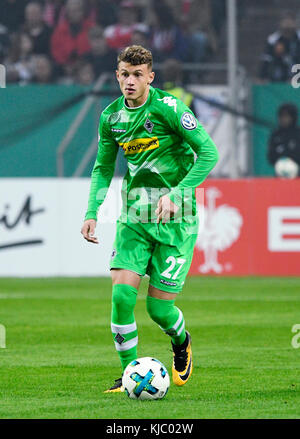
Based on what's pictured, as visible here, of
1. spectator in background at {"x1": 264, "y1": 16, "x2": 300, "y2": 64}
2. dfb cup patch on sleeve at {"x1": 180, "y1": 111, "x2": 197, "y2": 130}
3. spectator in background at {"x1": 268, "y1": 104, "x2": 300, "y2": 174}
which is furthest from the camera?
spectator in background at {"x1": 264, "y1": 16, "x2": 300, "y2": 64}

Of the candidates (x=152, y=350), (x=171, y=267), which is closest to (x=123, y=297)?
(x=171, y=267)

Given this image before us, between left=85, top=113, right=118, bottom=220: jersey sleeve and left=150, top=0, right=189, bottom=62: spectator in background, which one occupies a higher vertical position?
left=150, top=0, right=189, bottom=62: spectator in background

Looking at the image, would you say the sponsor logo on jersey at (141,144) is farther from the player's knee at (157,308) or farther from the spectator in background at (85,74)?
the spectator in background at (85,74)

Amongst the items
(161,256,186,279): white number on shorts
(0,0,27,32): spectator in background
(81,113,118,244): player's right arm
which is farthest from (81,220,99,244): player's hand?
(0,0,27,32): spectator in background

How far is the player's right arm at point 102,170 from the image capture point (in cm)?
659

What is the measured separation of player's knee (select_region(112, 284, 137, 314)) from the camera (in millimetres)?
6258

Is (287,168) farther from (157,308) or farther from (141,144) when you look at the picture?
(157,308)

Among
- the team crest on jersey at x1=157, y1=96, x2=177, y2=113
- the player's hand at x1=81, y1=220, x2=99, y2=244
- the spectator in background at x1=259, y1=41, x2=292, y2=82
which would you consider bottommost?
the player's hand at x1=81, y1=220, x2=99, y2=244

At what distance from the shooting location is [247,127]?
50.9ft

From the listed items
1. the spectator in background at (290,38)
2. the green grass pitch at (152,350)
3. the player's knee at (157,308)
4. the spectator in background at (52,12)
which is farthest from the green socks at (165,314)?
the spectator in background at (52,12)

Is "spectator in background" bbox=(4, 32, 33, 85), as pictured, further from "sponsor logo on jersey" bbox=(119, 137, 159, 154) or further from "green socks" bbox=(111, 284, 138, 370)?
"green socks" bbox=(111, 284, 138, 370)

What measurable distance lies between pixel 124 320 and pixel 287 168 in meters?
9.37
